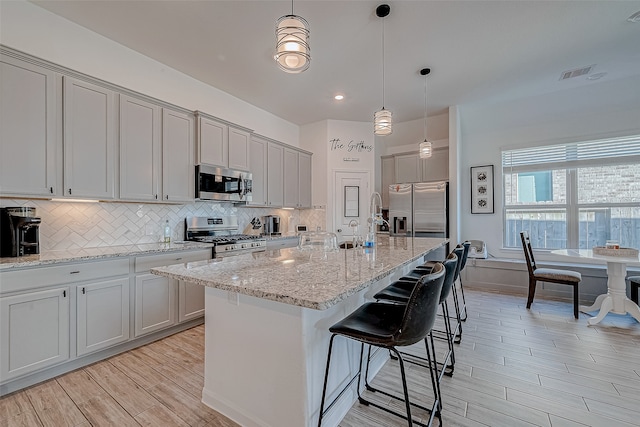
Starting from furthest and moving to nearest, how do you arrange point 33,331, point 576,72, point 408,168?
point 408,168, point 576,72, point 33,331

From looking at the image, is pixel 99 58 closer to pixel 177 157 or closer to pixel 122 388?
pixel 177 157

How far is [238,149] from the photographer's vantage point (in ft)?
13.2

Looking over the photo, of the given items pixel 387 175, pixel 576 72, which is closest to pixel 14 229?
pixel 387 175

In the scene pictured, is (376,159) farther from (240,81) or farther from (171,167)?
(171,167)

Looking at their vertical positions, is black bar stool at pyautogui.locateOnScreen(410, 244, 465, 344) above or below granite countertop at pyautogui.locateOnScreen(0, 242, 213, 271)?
below

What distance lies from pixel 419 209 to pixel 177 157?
406 cm

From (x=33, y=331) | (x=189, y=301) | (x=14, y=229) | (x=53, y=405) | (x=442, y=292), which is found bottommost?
(x=53, y=405)

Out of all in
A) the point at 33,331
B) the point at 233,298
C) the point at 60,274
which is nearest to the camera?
the point at 233,298

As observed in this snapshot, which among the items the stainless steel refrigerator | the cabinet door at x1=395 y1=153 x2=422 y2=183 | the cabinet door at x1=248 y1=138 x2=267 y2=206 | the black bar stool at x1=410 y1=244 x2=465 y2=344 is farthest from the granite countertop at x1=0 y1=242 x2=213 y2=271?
the cabinet door at x1=395 y1=153 x2=422 y2=183

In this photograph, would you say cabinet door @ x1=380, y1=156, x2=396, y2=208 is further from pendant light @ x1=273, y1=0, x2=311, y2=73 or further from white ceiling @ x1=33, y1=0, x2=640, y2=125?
pendant light @ x1=273, y1=0, x2=311, y2=73

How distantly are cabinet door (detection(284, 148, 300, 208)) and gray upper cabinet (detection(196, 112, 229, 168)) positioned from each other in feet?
4.39

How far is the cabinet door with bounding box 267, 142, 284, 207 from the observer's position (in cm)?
463

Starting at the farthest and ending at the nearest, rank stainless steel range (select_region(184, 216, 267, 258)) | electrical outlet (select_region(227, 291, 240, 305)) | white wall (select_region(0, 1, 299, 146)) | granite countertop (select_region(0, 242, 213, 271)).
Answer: stainless steel range (select_region(184, 216, 267, 258)), white wall (select_region(0, 1, 299, 146)), granite countertop (select_region(0, 242, 213, 271)), electrical outlet (select_region(227, 291, 240, 305))

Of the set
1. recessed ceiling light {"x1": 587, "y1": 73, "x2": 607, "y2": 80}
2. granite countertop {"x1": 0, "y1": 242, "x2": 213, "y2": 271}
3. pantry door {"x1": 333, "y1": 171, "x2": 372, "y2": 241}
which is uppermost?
recessed ceiling light {"x1": 587, "y1": 73, "x2": 607, "y2": 80}
